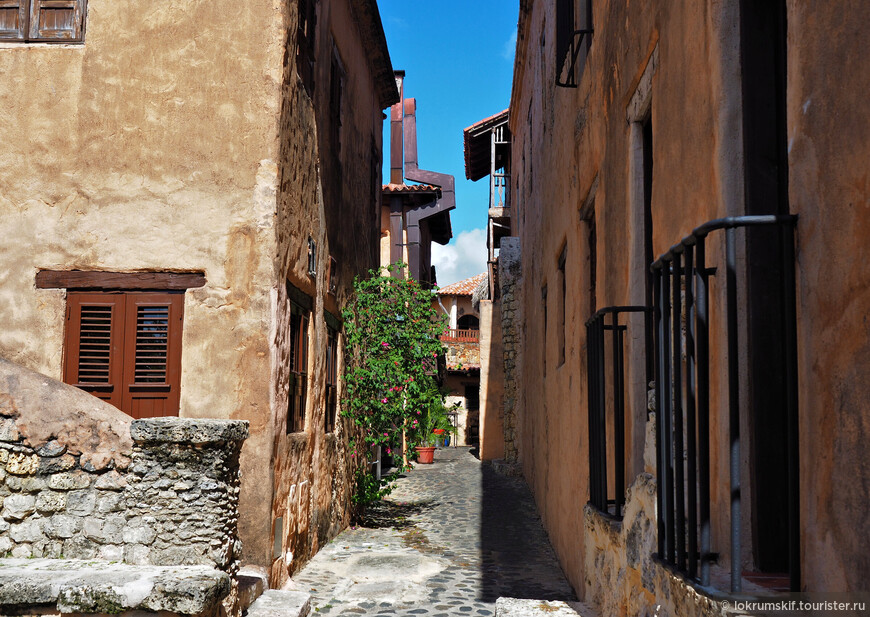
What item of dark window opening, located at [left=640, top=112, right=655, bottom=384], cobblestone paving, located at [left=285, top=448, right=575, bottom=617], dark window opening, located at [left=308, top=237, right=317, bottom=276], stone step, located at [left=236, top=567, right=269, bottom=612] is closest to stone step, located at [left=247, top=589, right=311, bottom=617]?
stone step, located at [left=236, top=567, right=269, bottom=612]

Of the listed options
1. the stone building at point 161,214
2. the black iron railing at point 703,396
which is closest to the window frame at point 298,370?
the stone building at point 161,214

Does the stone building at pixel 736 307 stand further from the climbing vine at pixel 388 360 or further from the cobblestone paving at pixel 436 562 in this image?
the climbing vine at pixel 388 360

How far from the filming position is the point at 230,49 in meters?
7.19

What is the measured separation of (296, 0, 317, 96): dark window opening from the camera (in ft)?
25.8

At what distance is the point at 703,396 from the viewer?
229cm

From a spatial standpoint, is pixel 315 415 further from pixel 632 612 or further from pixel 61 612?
pixel 632 612

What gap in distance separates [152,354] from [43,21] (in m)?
3.24

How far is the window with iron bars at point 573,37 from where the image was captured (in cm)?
658

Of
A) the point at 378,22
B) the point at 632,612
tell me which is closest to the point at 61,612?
the point at 632,612

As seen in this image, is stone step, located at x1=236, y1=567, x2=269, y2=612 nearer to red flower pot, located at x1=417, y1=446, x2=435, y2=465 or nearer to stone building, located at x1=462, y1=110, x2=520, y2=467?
stone building, located at x1=462, y1=110, x2=520, y2=467

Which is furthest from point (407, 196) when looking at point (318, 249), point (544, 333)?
point (318, 249)

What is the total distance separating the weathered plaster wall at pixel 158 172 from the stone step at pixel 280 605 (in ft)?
5.02

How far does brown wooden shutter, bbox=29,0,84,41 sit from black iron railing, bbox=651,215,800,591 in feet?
21.5

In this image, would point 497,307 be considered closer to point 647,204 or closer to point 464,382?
point 464,382
